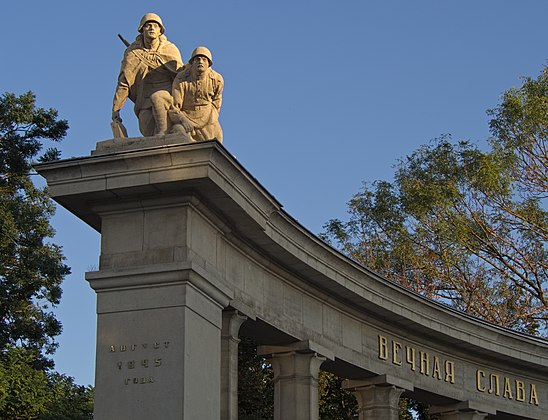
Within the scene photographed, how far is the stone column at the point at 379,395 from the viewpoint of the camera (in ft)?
122

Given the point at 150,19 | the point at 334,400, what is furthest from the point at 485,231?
the point at 150,19

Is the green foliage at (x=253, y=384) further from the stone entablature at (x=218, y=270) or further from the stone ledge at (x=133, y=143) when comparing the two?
the stone ledge at (x=133, y=143)

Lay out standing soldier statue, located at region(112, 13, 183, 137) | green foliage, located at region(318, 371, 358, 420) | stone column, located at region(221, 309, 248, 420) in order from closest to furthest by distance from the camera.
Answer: stone column, located at region(221, 309, 248, 420) < standing soldier statue, located at region(112, 13, 183, 137) < green foliage, located at region(318, 371, 358, 420)

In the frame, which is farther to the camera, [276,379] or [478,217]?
[478,217]

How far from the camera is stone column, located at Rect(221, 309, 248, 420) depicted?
28484 mm

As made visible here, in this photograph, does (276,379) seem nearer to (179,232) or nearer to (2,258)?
(179,232)

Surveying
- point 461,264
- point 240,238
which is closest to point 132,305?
point 240,238

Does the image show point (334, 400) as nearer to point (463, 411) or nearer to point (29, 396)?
point (463, 411)

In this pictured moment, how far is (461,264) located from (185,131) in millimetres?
37261

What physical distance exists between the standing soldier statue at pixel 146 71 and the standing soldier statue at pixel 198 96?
0.42 meters

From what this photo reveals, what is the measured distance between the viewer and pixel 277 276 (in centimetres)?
3228

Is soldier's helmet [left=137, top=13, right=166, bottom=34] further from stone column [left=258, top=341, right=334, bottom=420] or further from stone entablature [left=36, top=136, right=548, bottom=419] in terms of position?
stone column [left=258, top=341, right=334, bottom=420]

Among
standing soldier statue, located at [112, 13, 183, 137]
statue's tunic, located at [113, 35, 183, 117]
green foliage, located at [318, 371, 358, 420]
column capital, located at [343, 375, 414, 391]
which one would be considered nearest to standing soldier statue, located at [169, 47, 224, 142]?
standing soldier statue, located at [112, 13, 183, 137]

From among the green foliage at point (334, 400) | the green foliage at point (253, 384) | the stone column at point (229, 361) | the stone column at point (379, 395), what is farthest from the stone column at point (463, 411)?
the stone column at point (229, 361)
